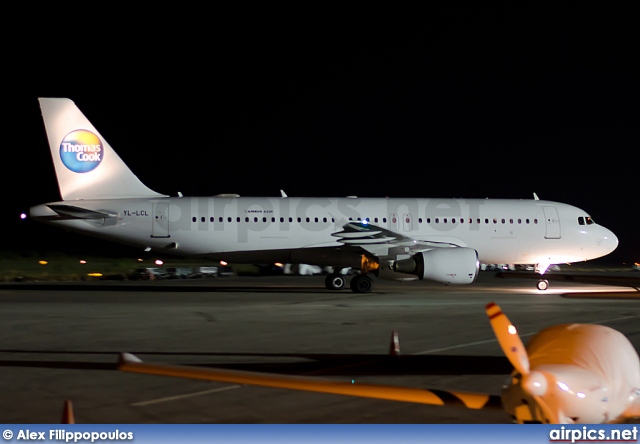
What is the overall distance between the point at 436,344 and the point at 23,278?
31400 millimetres

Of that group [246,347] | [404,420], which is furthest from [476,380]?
[246,347]

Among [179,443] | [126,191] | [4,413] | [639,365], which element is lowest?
[4,413]

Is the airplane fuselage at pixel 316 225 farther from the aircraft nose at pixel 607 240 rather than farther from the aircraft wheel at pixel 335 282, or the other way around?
the aircraft wheel at pixel 335 282

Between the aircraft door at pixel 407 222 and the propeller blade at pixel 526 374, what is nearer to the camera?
the propeller blade at pixel 526 374

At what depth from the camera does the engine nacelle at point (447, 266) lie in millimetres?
25578

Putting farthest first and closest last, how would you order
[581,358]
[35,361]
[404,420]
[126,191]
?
1. [126,191]
2. [35,361]
3. [404,420]
4. [581,358]

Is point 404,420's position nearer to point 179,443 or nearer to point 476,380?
point 476,380

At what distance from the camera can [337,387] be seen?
5.44 meters

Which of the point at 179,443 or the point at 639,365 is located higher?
the point at 639,365

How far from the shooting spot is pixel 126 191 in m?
28.5

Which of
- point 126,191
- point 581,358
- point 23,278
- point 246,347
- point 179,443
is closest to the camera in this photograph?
point 179,443

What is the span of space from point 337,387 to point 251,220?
75.8 ft

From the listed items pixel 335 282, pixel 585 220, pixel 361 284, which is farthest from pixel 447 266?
pixel 585 220

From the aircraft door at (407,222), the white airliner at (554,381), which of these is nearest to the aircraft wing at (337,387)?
the white airliner at (554,381)
